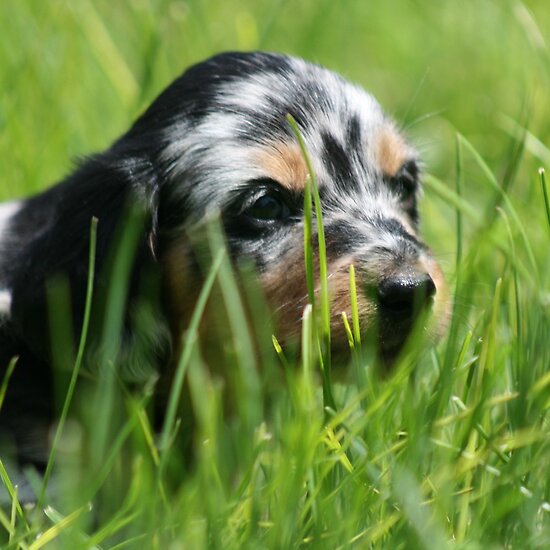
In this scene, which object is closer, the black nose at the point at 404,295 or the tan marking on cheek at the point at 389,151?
the black nose at the point at 404,295

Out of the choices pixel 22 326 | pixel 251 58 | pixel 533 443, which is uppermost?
pixel 251 58

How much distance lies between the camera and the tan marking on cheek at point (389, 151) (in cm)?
360

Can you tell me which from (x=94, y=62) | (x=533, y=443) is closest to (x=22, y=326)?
(x=533, y=443)

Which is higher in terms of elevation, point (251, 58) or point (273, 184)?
point (251, 58)

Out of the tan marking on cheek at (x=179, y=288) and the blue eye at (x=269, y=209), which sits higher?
the blue eye at (x=269, y=209)

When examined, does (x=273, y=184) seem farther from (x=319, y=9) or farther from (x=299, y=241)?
(x=319, y=9)

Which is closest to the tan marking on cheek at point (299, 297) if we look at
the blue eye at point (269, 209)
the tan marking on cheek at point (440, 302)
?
the blue eye at point (269, 209)

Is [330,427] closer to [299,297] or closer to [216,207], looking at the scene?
[299,297]

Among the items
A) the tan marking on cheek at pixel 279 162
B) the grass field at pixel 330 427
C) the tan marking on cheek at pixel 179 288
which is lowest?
the grass field at pixel 330 427

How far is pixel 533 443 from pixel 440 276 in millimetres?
835

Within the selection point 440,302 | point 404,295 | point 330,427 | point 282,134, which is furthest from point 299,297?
point 330,427

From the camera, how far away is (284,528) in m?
2.43

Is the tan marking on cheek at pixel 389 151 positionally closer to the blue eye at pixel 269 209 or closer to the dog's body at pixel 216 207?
the dog's body at pixel 216 207

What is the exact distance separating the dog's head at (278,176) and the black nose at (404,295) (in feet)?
0.12
